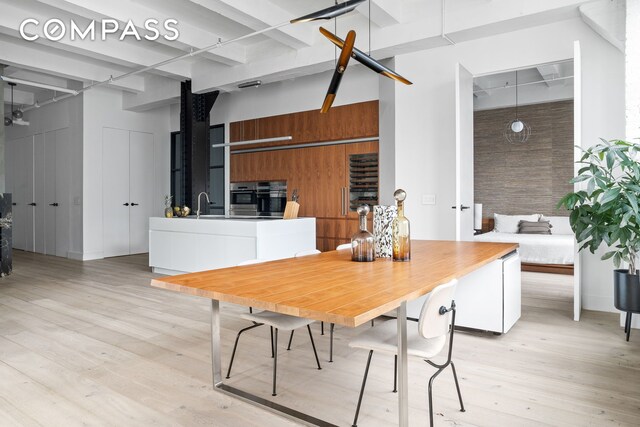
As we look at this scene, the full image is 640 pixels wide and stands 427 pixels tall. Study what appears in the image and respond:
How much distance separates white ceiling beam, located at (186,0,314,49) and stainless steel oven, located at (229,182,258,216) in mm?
2999

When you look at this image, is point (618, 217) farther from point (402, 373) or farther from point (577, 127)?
point (402, 373)

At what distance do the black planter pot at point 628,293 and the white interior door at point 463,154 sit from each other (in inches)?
63.3

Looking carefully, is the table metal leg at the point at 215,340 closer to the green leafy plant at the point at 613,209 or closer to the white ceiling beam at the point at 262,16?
the green leafy plant at the point at 613,209

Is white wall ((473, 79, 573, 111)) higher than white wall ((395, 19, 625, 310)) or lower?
higher

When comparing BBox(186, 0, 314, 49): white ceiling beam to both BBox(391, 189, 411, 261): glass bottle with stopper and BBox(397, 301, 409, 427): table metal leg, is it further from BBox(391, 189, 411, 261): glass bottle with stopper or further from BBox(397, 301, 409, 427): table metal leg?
BBox(397, 301, 409, 427): table metal leg

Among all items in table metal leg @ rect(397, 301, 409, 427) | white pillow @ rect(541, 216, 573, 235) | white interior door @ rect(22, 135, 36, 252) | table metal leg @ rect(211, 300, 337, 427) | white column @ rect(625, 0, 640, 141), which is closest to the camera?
table metal leg @ rect(397, 301, 409, 427)

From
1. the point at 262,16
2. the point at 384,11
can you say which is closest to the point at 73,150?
the point at 262,16

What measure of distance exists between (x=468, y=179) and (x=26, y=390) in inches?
179

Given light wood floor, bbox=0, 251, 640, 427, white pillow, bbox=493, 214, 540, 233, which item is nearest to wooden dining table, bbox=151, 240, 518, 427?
light wood floor, bbox=0, 251, 640, 427

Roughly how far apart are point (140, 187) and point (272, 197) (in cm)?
327

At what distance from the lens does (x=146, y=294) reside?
537cm

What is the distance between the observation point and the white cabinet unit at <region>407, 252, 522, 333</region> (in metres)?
3.47

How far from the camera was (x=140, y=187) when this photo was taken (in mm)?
9352

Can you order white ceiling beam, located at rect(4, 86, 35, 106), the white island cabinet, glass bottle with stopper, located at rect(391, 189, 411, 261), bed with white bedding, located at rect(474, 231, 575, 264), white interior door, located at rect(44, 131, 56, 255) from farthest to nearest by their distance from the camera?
white ceiling beam, located at rect(4, 86, 35, 106) < white interior door, located at rect(44, 131, 56, 255) < bed with white bedding, located at rect(474, 231, 575, 264) < the white island cabinet < glass bottle with stopper, located at rect(391, 189, 411, 261)
